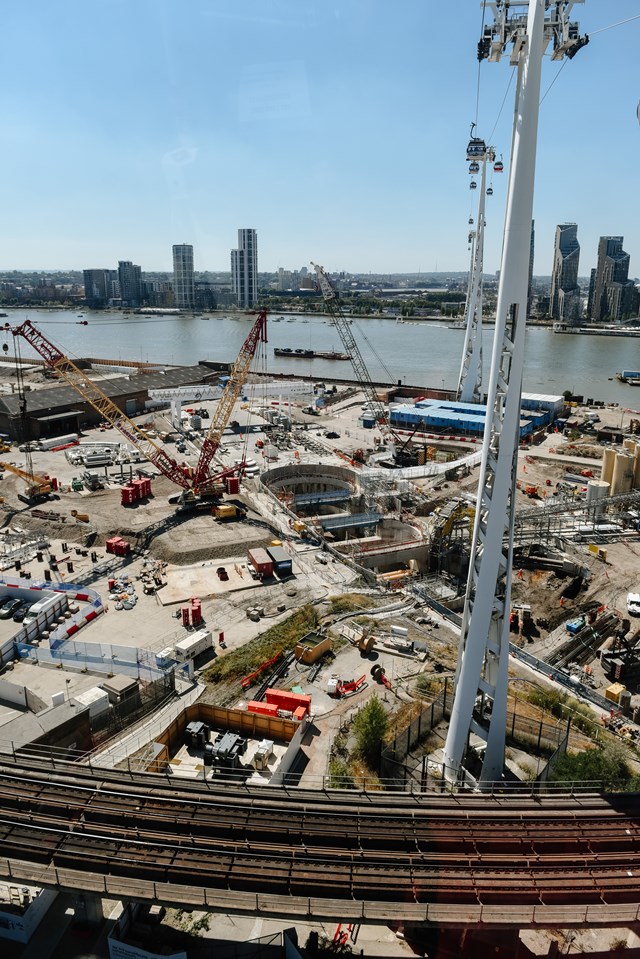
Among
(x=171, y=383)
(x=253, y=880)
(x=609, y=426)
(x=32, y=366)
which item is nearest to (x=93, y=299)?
(x=32, y=366)

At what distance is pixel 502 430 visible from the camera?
7.84 meters

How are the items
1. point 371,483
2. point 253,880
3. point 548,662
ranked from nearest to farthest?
point 253,880 → point 548,662 → point 371,483

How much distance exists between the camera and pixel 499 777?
28.0ft

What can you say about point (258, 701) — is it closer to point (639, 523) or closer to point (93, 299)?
point (639, 523)

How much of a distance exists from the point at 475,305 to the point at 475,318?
1.46 metres

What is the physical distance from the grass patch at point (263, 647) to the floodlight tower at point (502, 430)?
424 cm

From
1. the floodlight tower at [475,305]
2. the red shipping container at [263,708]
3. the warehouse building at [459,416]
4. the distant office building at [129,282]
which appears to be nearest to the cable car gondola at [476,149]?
the floodlight tower at [475,305]

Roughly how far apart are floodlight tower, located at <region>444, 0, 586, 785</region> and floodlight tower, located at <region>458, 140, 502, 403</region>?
23.3m

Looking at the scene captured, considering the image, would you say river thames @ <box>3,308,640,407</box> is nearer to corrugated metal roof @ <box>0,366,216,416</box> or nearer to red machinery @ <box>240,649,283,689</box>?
corrugated metal roof @ <box>0,366,216,416</box>

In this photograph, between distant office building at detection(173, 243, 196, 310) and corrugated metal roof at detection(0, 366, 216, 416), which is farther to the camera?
distant office building at detection(173, 243, 196, 310)

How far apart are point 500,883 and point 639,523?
1598 centimetres

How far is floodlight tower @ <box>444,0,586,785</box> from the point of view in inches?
277

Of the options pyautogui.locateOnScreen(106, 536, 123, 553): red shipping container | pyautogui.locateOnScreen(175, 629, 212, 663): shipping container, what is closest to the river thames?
pyautogui.locateOnScreen(106, 536, 123, 553): red shipping container

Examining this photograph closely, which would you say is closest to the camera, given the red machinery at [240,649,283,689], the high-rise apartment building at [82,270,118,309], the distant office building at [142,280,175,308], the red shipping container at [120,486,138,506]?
the red machinery at [240,649,283,689]
